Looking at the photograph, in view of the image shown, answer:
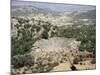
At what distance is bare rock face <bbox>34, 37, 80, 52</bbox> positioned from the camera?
239 centimetres

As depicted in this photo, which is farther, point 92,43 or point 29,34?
point 92,43

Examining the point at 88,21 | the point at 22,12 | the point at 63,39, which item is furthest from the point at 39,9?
the point at 88,21

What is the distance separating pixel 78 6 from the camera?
2.57 metres

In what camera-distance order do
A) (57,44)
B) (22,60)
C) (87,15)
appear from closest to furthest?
(22,60) → (57,44) → (87,15)

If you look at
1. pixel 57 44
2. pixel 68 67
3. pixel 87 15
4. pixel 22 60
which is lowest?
pixel 68 67

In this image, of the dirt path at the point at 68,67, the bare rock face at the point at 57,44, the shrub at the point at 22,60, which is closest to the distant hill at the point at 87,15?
the bare rock face at the point at 57,44

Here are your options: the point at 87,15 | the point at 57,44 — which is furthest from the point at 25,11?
the point at 87,15

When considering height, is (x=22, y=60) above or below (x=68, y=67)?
above

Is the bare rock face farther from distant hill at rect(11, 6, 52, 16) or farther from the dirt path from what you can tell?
distant hill at rect(11, 6, 52, 16)

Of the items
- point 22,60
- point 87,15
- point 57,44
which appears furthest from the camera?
point 87,15

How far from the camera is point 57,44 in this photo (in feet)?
8.07

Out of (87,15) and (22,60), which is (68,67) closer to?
(22,60)

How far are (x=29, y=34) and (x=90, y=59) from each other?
34.3 inches

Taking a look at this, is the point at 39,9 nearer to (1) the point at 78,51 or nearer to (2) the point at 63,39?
(2) the point at 63,39
